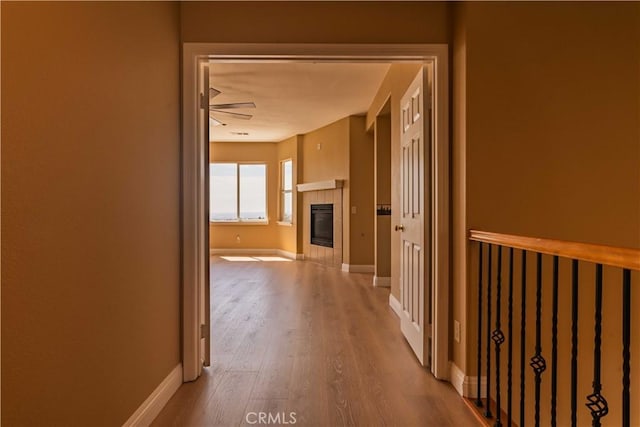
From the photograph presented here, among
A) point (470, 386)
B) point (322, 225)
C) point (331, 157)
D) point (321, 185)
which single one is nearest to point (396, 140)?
point (470, 386)

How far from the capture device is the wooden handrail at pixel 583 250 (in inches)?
39.9

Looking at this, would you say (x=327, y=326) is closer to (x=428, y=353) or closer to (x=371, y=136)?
(x=428, y=353)

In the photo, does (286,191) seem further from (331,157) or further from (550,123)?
(550,123)

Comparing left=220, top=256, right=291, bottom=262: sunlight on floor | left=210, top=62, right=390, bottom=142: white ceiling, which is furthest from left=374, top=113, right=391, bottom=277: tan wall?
left=220, top=256, right=291, bottom=262: sunlight on floor

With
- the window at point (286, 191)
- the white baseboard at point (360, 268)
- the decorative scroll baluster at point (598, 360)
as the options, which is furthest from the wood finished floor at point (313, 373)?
the window at point (286, 191)

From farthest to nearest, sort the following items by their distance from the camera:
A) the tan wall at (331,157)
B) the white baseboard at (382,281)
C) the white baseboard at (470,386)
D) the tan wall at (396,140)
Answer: the tan wall at (331,157) < the white baseboard at (382,281) < the tan wall at (396,140) < the white baseboard at (470,386)

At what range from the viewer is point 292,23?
227 cm

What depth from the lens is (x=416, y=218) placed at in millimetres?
2619

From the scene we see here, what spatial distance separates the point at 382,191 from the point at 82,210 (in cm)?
445

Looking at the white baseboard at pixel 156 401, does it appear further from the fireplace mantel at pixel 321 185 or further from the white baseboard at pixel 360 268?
the fireplace mantel at pixel 321 185

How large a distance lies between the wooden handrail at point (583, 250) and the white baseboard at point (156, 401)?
6.40 ft

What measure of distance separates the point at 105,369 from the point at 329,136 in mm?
6086

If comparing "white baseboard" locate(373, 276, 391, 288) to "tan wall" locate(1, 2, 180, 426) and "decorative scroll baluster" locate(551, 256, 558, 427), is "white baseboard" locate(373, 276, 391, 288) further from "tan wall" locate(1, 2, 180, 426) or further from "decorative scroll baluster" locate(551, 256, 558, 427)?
"decorative scroll baluster" locate(551, 256, 558, 427)

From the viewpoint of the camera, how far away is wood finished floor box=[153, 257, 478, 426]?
1.89 m
